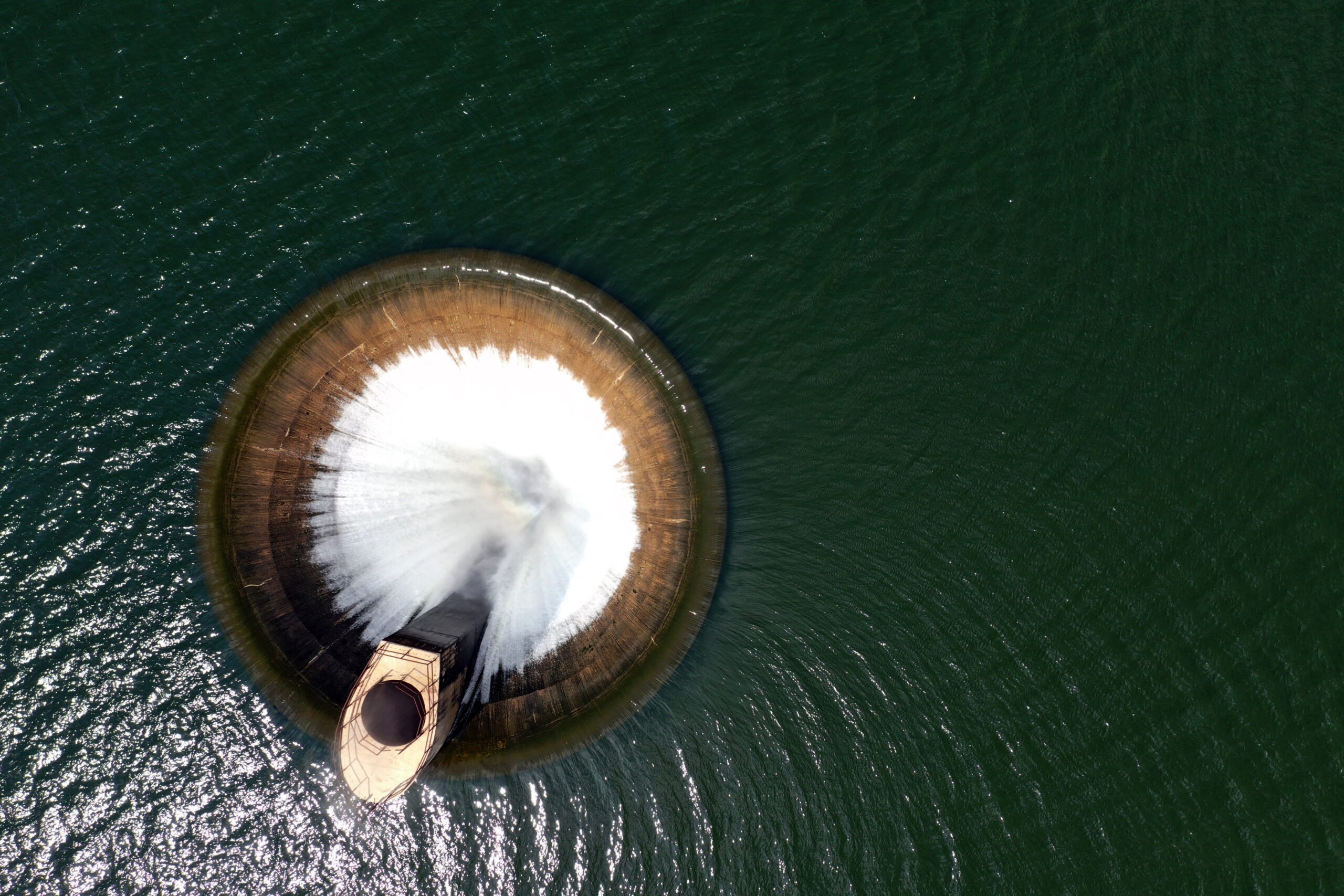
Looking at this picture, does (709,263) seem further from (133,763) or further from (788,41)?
(133,763)

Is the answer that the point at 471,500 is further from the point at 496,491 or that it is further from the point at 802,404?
the point at 802,404

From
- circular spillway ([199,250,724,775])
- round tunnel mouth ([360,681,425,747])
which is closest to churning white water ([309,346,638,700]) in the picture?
circular spillway ([199,250,724,775])

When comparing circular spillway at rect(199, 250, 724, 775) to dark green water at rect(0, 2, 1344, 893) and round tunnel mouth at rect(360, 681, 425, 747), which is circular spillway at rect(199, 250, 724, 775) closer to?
dark green water at rect(0, 2, 1344, 893)

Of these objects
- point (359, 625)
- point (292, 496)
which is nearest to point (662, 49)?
Result: point (292, 496)

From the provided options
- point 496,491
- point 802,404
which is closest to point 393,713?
point 496,491

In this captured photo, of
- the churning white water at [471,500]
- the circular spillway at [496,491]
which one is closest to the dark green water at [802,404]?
the circular spillway at [496,491]
